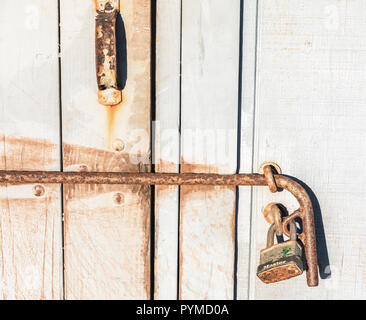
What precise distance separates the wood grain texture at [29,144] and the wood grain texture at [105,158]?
2 cm

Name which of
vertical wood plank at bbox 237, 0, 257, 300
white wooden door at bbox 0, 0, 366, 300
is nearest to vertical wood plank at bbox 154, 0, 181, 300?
white wooden door at bbox 0, 0, 366, 300

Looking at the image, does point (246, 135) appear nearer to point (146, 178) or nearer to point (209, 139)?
point (209, 139)

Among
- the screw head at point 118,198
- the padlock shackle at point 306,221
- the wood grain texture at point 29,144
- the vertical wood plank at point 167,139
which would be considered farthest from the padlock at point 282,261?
the wood grain texture at point 29,144

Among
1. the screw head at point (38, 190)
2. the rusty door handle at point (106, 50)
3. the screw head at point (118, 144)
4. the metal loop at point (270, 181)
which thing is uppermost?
the rusty door handle at point (106, 50)

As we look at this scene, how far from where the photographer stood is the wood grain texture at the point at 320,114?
82 cm

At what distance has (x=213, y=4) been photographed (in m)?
0.81

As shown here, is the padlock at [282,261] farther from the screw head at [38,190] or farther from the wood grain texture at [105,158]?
the screw head at [38,190]

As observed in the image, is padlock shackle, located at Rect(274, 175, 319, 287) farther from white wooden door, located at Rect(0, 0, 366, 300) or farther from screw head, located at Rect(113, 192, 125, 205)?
screw head, located at Rect(113, 192, 125, 205)

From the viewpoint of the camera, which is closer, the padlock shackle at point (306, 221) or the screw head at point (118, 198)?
the padlock shackle at point (306, 221)

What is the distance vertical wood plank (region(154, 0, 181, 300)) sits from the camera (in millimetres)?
816

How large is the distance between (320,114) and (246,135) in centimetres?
15

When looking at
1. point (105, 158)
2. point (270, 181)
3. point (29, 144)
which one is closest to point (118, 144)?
point (105, 158)

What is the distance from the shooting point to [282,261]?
75cm

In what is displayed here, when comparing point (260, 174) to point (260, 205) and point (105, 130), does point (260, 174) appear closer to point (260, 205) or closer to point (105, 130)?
point (260, 205)
